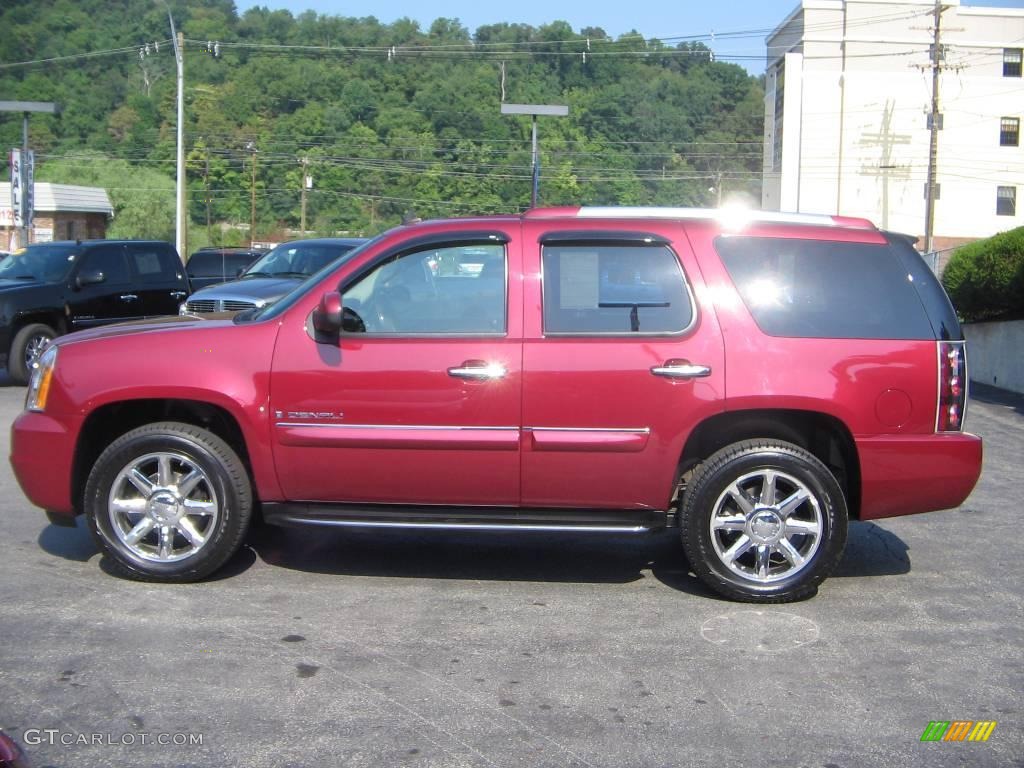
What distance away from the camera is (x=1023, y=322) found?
49.3 feet

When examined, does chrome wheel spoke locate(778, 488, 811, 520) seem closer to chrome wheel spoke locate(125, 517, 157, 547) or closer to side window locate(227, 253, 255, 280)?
chrome wheel spoke locate(125, 517, 157, 547)

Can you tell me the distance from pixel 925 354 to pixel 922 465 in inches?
21.7

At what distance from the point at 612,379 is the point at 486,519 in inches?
37.8

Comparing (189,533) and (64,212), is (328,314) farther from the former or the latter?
(64,212)

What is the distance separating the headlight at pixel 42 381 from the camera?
5.86 metres

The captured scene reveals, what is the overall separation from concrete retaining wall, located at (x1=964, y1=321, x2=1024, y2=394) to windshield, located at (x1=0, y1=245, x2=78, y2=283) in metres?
Result: 11.8

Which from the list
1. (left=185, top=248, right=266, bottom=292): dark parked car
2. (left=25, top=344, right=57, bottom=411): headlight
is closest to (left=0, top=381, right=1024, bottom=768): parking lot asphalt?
(left=25, top=344, right=57, bottom=411): headlight

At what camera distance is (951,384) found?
562cm

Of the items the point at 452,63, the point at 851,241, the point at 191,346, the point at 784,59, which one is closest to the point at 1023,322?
the point at 851,241

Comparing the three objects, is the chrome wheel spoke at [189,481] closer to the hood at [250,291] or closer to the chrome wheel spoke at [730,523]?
the chrome wheel spoke at [730,523]

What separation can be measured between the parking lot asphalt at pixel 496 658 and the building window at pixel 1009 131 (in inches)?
2592

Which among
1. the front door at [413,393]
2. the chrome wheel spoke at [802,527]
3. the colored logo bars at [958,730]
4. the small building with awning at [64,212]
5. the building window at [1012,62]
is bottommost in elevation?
the colored logo bars at [958,730]

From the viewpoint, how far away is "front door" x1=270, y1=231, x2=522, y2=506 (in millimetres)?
5570

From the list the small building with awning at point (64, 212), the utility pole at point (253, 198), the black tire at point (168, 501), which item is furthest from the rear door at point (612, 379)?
the utility pole at point (253, 198)
